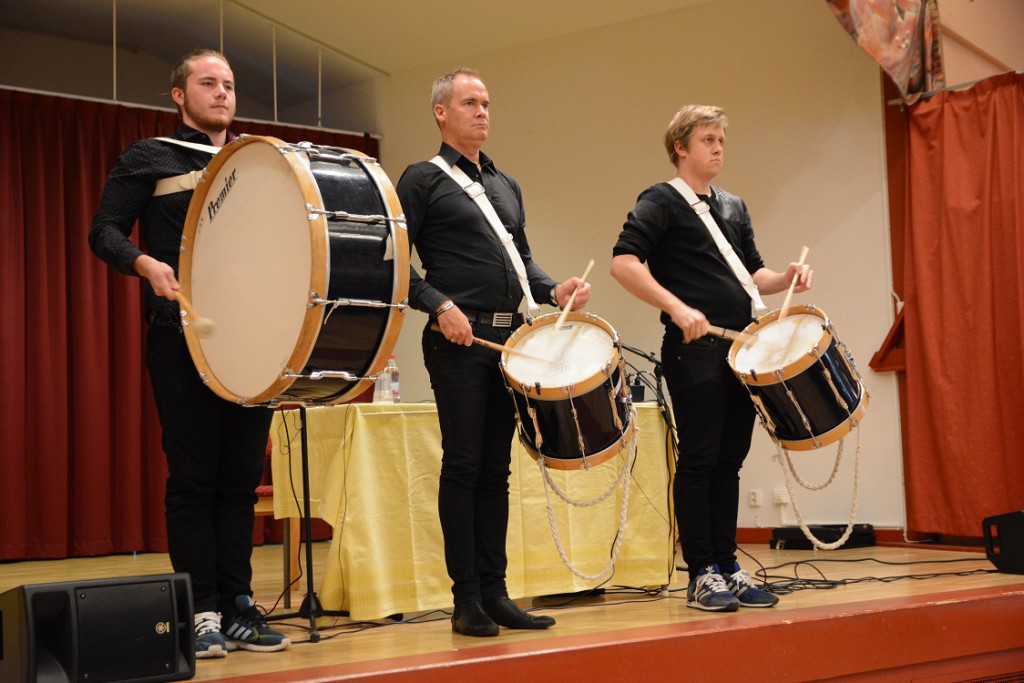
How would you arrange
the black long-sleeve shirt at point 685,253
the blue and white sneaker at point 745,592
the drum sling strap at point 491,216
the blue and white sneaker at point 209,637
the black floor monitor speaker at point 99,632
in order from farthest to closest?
1. the black long-sleeve shirt at point 685,253
2. the blue and white sneaker at point 745,592
3. the drum sling strap at point 491,216
4. the blue and white sneaker at point 209,637
5. the black floor monitor speaker at point 99,632

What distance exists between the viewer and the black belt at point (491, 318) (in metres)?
2.96

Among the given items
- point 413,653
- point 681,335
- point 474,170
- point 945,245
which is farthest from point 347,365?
point 945,245

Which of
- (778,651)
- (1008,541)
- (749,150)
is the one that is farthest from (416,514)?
(749,150)

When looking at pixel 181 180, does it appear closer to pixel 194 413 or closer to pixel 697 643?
pixel 194 413

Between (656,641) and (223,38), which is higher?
(223,38)

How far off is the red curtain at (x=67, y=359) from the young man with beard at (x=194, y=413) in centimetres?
419

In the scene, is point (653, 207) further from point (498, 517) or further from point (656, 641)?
point (656, 641)

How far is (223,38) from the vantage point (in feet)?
24.3

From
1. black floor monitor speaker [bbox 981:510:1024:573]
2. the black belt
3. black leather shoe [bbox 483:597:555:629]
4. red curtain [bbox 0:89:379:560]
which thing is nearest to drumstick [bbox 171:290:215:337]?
the black belt

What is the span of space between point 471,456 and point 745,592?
103 centimetres

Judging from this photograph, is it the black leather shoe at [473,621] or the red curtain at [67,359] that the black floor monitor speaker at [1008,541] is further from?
the red curtain at [67,359]

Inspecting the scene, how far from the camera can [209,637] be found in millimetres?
2609

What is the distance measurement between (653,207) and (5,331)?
4.76 m

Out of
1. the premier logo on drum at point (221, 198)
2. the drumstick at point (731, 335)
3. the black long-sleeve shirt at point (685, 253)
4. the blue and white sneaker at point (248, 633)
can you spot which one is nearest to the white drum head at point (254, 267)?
the premier logo on drum at point (221, 198)
